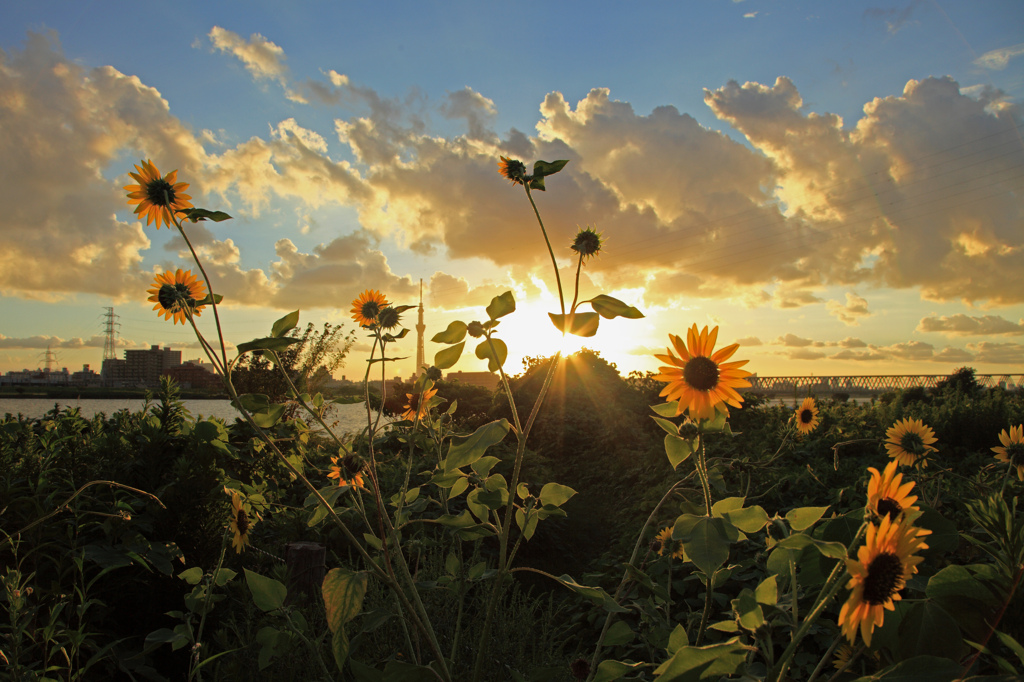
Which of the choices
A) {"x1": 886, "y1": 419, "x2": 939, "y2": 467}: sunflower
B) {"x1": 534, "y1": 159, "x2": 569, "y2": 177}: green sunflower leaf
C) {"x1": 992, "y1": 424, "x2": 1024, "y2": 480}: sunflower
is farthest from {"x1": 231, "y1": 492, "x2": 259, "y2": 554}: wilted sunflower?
{"x1": 992, "y1": 424, "x2": 1024, "y2": 480}: sunflower

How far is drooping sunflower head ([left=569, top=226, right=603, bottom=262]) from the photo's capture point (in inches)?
64.9

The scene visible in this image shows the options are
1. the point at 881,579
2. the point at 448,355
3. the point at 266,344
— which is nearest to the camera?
the point at 881,579

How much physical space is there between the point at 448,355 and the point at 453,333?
9 centimetres

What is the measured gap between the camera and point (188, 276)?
5.94 ft

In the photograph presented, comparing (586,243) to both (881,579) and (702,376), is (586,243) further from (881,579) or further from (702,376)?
(881,579)

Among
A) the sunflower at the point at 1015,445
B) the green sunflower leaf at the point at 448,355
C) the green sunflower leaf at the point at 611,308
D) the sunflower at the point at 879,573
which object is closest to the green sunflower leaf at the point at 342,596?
the green sunflower leaf at the point at 448,355

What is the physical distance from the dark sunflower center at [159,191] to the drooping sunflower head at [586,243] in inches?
48.2

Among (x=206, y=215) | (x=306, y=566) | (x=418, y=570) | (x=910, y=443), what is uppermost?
(x=206, y=215)

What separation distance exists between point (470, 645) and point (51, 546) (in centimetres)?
180

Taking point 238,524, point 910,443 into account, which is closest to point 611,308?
point 238,524

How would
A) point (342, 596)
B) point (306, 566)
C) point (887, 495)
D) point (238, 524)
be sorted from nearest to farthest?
A: point (887, 495)
point (342, 596)
point (238, 524)
point (306, 566)

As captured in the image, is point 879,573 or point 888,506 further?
point 888,506

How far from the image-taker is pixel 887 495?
38.0 inches

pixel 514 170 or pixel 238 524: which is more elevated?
pixel 514 170
